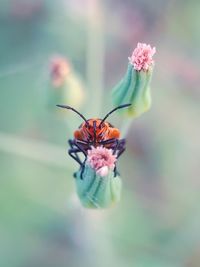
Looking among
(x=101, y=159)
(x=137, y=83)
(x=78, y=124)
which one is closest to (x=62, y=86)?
(x=78, y=124)

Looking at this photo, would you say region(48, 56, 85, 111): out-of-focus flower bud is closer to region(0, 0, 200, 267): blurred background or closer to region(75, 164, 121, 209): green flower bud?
region(0, 0, 200, 267): blurred background

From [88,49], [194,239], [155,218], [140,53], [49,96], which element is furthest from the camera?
[88,49]

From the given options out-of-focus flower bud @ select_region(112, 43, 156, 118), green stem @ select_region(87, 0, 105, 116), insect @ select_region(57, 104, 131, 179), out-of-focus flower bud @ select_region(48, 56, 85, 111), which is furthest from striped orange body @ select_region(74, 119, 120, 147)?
green stem @ select_region(87, 0, 105, 116)

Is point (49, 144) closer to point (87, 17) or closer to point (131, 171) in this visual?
point (131, 171)

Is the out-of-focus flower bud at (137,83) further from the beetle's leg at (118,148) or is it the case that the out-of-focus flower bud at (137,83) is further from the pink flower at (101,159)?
the pink flower at (101,159)

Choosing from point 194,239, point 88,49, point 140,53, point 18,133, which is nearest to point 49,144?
point 18,133

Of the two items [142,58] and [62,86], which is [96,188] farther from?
[62,86]
